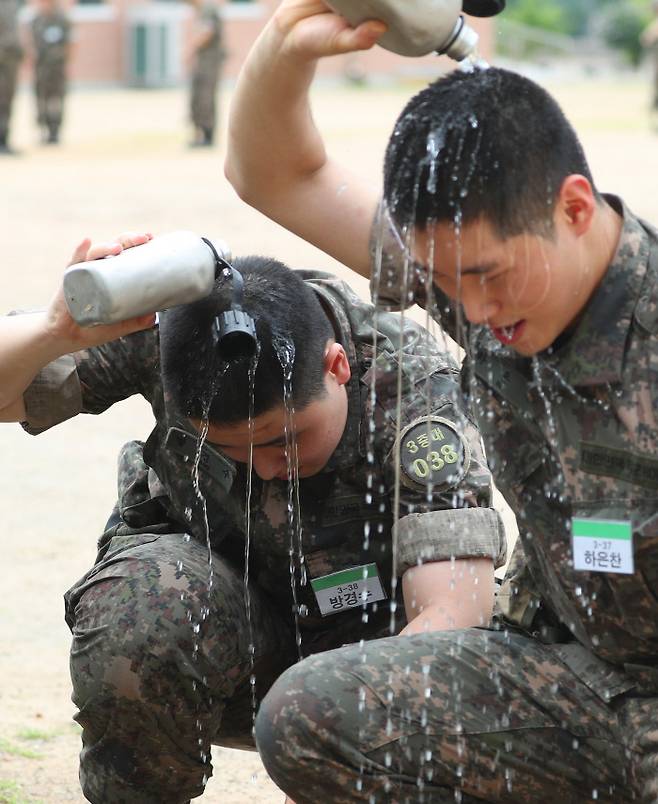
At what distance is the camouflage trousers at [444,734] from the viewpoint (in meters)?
3.15

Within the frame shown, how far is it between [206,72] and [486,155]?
19123 mm

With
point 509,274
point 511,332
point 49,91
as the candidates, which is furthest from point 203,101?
point 509,274

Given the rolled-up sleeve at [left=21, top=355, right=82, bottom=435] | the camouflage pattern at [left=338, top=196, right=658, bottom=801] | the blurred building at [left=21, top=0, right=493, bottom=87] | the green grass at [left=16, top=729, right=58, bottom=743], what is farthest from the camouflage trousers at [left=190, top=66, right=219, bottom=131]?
the camouflage pattern at [left=338, top=196, right=658, bottom=801]

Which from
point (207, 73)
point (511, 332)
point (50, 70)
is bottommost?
point (50, 70)

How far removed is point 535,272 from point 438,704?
0.93m

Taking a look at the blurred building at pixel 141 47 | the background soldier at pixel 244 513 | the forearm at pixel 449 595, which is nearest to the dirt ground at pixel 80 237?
the background soldier at pixel 244 513

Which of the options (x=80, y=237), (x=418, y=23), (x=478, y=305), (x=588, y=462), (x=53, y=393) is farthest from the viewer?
(x=80, y=237)

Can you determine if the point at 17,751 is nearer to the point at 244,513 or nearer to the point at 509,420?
the point at 244,513

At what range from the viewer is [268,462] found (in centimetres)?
375

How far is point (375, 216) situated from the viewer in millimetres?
3338

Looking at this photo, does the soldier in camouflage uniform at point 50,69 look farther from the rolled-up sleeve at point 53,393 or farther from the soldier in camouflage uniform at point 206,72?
the rolled-up sleeve at point 53,393

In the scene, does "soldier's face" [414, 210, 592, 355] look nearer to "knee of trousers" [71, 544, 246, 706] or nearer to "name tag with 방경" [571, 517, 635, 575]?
"name tag with 방경" [571, 517, 635, 575]

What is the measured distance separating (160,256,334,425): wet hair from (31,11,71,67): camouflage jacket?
1897 centimetres

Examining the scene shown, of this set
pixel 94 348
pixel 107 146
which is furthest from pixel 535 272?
pixel 107 146
